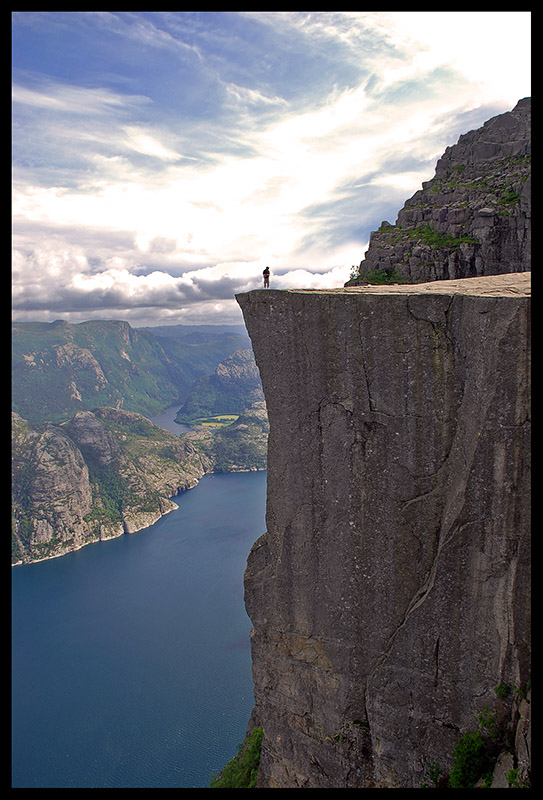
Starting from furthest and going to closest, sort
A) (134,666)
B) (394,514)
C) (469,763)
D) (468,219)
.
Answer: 1. (134,666)
2. (468,219)
3. (394,514)
4. (469,763)

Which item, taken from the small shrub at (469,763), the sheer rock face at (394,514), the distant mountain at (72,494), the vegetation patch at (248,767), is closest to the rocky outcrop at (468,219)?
the sheer rock face at (394,514)

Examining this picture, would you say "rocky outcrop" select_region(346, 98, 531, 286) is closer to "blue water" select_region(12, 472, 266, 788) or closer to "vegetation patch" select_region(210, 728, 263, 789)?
"vegetation patch" select_region(210, 728, 263, 789)

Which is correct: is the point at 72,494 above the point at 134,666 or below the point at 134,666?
above

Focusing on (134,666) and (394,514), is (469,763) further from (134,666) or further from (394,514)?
(134,666)

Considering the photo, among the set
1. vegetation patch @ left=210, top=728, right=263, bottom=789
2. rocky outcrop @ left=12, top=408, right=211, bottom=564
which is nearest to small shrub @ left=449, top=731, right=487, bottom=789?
vegetation patch @ left=210, top=728, right=263, bottom=789

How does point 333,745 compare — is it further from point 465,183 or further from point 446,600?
point 465,183

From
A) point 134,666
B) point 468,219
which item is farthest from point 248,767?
point 134,666

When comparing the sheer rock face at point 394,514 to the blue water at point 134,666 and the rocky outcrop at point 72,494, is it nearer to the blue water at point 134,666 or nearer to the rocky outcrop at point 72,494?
the blue water at point 134,666
